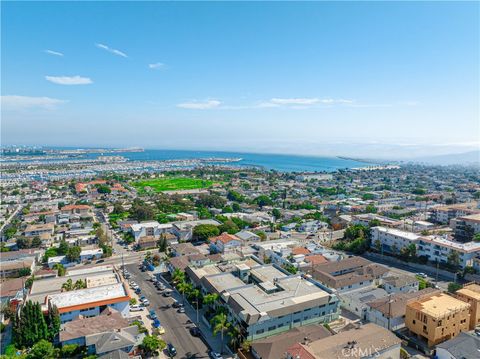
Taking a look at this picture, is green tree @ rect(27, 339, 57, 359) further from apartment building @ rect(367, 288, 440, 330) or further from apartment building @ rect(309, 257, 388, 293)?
apartment building @ rect(367, 288, 440, 330)

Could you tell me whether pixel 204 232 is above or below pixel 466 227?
below

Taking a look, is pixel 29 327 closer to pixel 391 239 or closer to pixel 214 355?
pixel 214 355

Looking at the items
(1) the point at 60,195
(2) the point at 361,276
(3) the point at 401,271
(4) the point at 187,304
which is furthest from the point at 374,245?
(1) the point at 60,195

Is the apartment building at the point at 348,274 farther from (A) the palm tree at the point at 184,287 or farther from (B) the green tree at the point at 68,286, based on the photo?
(B) the green tree at the point at 68,286

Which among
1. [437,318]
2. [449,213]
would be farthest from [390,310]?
[449,213]

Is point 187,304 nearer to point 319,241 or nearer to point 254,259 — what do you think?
point 254,259
